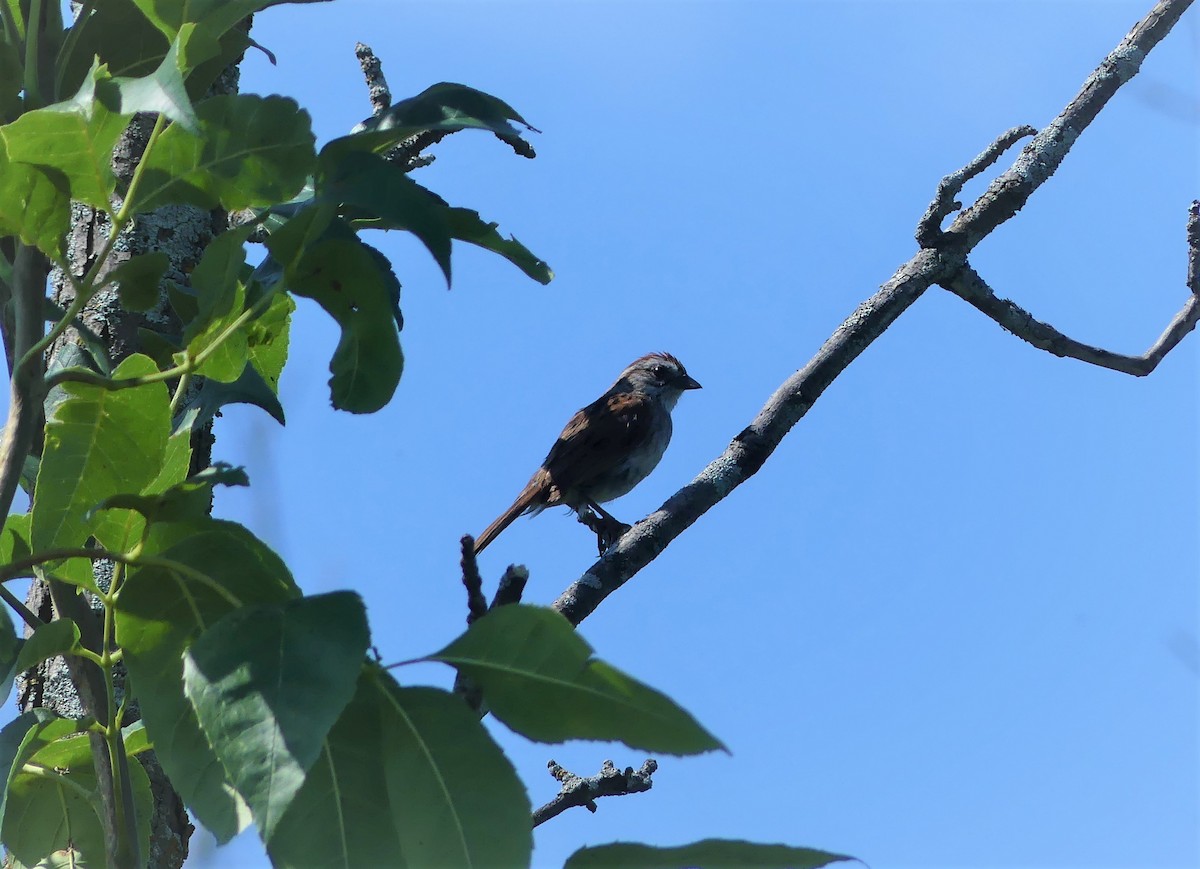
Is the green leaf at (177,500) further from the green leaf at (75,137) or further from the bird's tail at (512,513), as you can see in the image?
the bird's tail at (512,513)

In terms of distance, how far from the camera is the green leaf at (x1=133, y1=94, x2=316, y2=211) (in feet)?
4.27

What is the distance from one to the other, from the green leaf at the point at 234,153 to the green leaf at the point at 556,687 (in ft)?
1.81

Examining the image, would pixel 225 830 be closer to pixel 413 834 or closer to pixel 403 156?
pixel 413 834

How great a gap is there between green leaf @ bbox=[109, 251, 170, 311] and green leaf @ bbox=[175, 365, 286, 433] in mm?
223

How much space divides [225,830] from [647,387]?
310 inches

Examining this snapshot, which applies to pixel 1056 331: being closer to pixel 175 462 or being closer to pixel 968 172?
pixel 968 172

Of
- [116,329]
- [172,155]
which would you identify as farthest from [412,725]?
[116,329]

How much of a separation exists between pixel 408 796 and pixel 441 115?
762 mm

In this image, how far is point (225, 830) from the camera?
3.94ft

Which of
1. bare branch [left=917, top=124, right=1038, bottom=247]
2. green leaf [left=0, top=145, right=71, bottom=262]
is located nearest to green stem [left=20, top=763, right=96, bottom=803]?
green leaf [left=0, top=145, right=71, bottom=262]

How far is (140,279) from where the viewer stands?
148 cm

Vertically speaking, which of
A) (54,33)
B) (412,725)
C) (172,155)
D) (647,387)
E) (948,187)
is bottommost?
(412,725)

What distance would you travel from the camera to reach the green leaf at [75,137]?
1197 millimetres

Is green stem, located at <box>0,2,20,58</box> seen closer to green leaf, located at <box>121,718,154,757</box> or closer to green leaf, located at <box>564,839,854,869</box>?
green leaf, located at <box>121,718,154,757</box>
